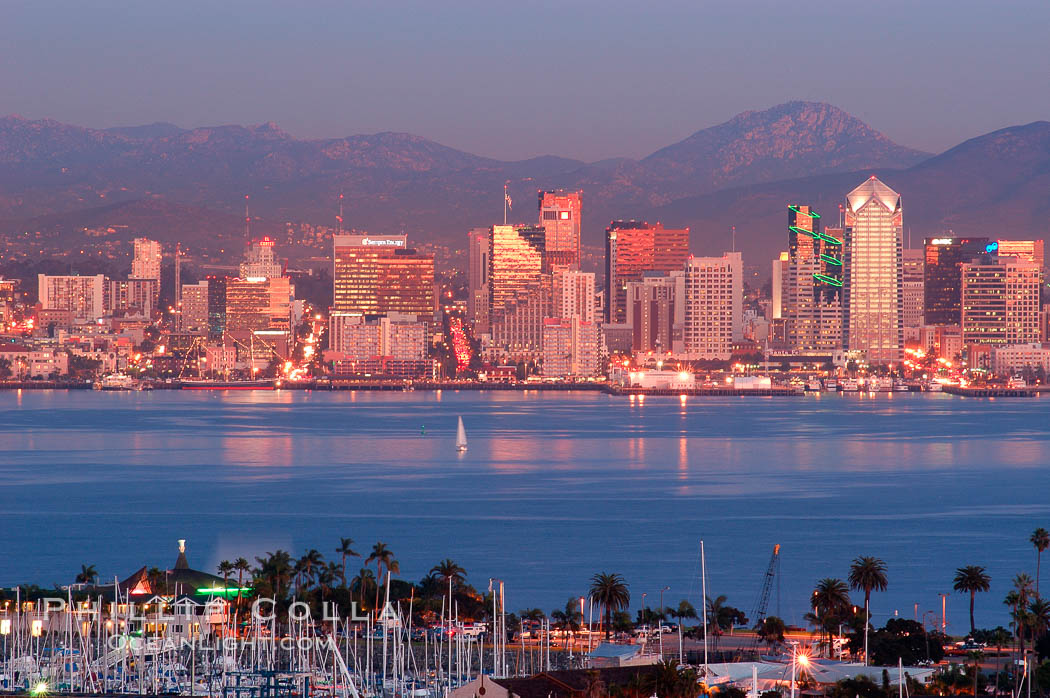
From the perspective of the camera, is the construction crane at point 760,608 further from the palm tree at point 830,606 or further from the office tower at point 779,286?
the office tower at point 779,286

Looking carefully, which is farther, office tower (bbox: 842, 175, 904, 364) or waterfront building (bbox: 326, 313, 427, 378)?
office tower (bbox: 842, 175, 904, 364)

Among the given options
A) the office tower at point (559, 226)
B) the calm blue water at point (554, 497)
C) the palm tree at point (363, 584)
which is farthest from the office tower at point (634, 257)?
the palm tree at point (363, 584)

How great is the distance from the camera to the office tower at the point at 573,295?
17212 cm

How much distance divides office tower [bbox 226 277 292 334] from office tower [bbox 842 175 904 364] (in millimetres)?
54686

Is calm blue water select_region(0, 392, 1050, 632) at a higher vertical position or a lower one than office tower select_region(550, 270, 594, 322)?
lower

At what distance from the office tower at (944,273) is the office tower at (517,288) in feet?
126

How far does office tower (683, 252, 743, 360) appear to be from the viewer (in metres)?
168

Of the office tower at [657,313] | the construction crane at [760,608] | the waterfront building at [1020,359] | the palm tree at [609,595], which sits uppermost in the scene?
the office tower at [657,313]

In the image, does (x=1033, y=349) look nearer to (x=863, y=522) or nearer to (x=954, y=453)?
(x=954, y=453)

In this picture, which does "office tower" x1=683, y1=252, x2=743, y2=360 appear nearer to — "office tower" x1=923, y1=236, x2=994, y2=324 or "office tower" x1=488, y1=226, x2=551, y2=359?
"office tower" x1=488, y1=226, x2=551, y2=359

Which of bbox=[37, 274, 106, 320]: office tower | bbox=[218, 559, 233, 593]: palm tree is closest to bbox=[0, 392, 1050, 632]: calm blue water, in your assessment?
bbox=[218, 559, 233, 593]: palm tree

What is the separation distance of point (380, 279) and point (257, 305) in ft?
41.4

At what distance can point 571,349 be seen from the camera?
509 ft

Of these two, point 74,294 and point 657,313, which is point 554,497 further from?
point 74,294
